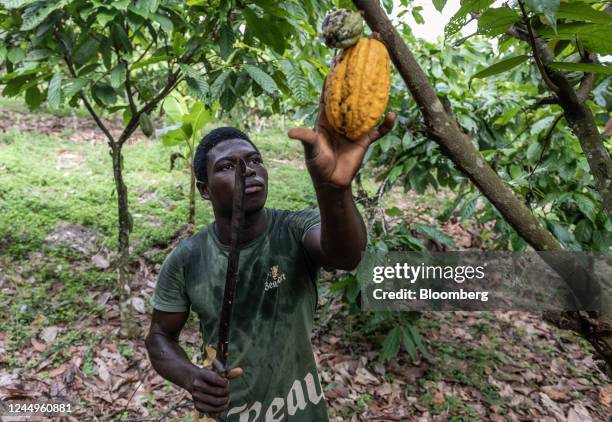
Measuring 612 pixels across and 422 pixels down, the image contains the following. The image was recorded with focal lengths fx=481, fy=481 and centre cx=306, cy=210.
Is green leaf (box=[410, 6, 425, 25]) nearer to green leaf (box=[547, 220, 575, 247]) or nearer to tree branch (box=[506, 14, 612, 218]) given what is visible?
green leaf (box=[547, 220, 575, 247])

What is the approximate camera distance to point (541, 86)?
2051 mm

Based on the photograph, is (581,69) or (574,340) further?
(574,340)

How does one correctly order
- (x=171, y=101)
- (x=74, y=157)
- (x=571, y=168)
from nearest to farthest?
(x=571, y=168)
(x=171, y=101)
(x=74, y=157)

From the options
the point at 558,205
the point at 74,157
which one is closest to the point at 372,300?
the point at 558,205

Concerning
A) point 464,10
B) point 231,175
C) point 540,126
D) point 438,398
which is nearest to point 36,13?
point 231,175

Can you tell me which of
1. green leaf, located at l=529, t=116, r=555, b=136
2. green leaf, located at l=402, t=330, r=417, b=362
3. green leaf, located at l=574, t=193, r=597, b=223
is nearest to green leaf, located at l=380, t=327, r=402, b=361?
green leaf, located at l=402, t=330, r=417, b=362

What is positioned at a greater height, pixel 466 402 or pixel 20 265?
pixel 20 265

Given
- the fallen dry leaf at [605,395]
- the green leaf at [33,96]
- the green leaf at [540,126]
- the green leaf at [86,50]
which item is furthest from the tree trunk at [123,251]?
the fallen dry leaf at [605,395]

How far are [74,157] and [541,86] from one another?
17.1 ft

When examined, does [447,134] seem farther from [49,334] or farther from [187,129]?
[187,129]

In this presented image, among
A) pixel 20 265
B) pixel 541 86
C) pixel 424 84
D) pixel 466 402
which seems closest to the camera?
pixel 424 84

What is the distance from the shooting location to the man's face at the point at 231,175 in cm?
132

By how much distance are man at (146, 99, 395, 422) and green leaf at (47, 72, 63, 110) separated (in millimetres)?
797

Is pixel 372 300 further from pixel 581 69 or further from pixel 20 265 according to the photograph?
pixel 20 265
